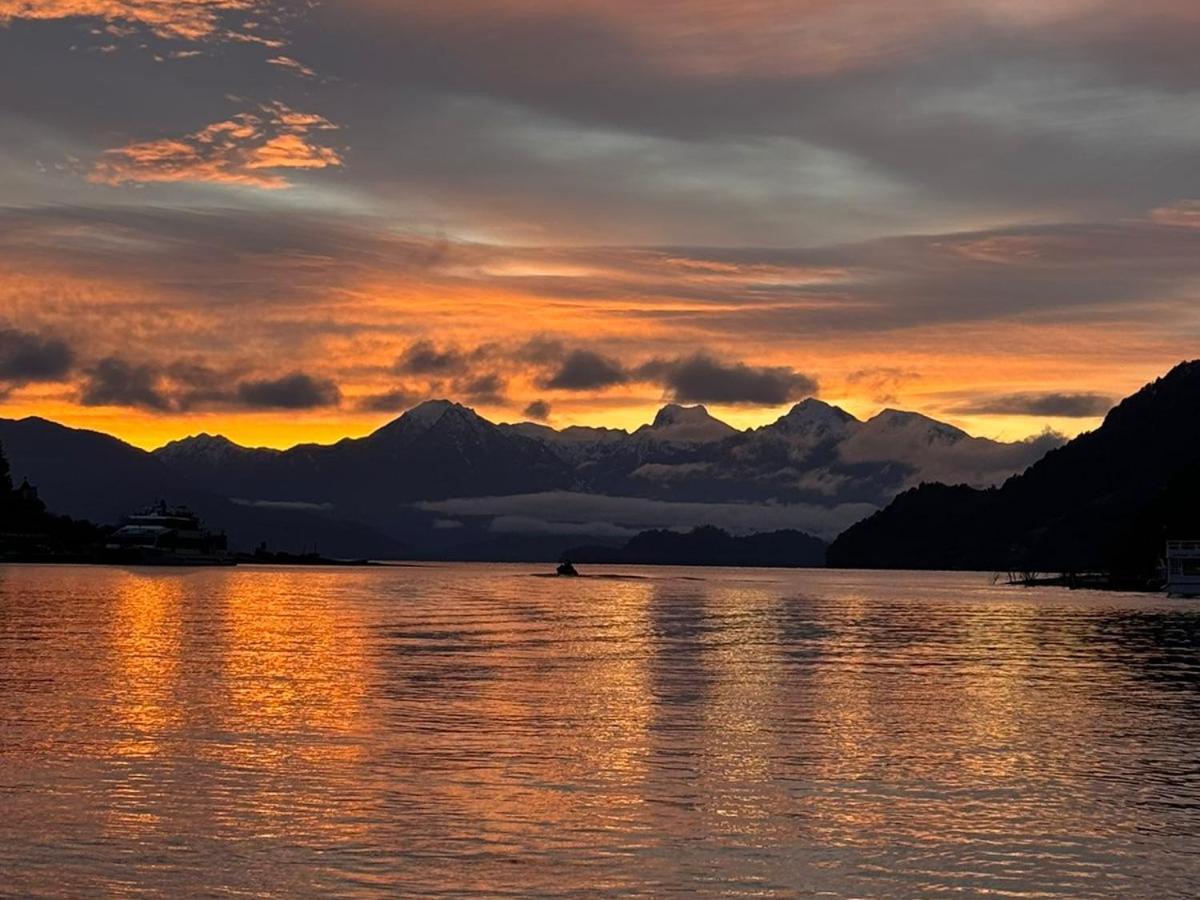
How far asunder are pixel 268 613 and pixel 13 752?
351 feet

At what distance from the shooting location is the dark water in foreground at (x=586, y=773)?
111 ft

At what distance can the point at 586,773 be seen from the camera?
47.0m

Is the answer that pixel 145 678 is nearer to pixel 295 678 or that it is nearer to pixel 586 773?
pixel 295 678

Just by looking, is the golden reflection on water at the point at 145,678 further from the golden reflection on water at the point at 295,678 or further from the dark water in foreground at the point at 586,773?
the golden reflection on water at the point at 295,678

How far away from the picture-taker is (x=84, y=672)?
3054 inches

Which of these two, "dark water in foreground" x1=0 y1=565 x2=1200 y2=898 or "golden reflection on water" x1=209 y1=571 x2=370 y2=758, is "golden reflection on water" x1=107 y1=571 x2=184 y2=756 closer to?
"dark water in foreground" x1=0 y1=565 x2=1200 y2=898

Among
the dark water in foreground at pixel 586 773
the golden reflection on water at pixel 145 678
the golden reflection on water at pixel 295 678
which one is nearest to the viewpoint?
the dark water in foreground at pixel 586 773

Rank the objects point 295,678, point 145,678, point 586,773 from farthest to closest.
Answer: point 295,678
point 145,678
point 586,773

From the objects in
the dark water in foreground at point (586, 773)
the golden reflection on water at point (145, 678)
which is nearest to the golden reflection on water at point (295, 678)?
the dark water in foreground at point (586, 773)

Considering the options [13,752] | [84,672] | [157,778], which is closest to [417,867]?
[157,778]

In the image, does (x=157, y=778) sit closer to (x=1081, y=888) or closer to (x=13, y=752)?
(x=13, y=752)

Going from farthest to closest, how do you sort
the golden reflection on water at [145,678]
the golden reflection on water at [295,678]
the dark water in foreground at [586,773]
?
the golden reflection on water at [295,678] < the golden reflection on water at [145,678] < the dark water in foreground at [586,773]

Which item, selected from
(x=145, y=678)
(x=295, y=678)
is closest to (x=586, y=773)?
(x=295, y=678)

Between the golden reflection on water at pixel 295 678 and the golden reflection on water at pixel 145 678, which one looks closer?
the golden reflection on water at pixel 145 678
